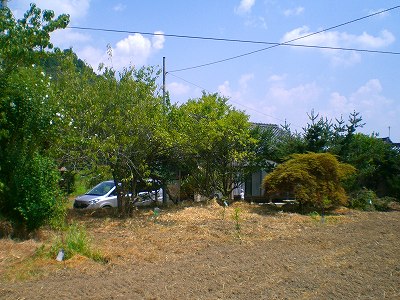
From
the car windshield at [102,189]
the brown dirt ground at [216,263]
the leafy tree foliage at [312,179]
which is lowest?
the brown dirt ground at [216,263]

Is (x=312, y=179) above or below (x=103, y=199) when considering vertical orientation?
above

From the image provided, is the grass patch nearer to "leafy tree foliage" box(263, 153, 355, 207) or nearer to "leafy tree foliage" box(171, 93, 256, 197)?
"leafy tree foliage" box(171, 93, 256, 197)

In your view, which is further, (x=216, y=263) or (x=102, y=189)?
(x=102, y=189)

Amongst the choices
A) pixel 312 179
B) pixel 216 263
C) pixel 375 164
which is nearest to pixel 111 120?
pixel 216 263

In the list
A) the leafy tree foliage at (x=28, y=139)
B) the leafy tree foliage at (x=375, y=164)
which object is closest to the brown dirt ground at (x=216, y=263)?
the leafy tree foliage at (x=28, y=139)

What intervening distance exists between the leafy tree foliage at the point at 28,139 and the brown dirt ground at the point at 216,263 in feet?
2.59

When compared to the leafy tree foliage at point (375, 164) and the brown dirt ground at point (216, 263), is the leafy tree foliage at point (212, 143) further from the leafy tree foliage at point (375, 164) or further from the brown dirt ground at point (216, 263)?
the leafy tree foliage at point (375, 164)

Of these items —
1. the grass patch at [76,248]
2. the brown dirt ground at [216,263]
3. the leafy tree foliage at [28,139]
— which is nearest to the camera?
the brown dirt ground at [216,263]

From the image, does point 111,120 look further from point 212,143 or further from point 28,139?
point 212,143

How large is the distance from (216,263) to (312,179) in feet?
26.9

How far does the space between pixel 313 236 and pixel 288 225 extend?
5.94 feet

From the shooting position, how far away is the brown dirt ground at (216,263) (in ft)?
23.0

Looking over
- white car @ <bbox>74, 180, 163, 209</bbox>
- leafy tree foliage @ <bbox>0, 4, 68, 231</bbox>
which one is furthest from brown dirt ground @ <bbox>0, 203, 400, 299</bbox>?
white car @ <bbox>74, 180, 163, 209</bbox>

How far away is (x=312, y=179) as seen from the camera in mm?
16000
